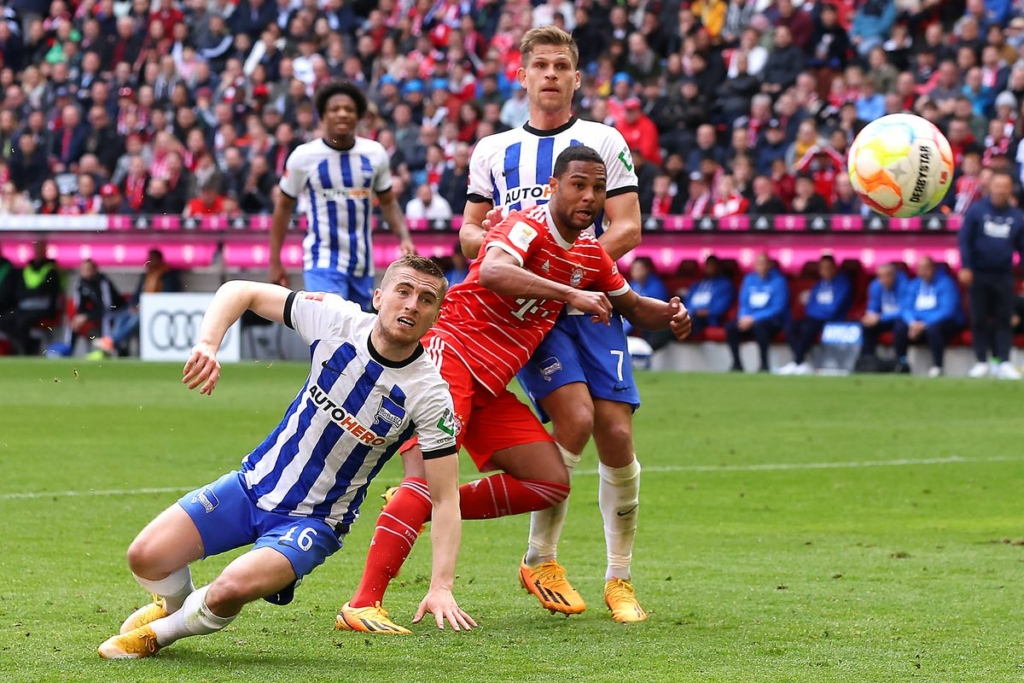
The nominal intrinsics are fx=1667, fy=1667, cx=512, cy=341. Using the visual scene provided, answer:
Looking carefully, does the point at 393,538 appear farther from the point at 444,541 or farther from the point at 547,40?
the point at 547,40

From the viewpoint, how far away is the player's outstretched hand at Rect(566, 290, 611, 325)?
18.5ft

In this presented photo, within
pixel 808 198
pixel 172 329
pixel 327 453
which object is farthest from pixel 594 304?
pixel 172 329

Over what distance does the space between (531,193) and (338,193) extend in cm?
573

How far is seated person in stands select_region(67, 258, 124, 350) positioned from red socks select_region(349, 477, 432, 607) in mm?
15596

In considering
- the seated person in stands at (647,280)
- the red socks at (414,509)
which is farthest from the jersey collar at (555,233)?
the seated person in stands at (647,280)

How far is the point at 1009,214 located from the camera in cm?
1642

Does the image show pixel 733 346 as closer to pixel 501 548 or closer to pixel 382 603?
pixel 501 548

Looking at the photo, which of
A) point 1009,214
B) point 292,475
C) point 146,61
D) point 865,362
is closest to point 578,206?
point 292,475

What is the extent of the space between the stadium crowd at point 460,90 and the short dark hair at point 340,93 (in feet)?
25.5

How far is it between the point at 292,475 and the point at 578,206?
146 centimetres

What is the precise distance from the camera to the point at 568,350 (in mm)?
6324

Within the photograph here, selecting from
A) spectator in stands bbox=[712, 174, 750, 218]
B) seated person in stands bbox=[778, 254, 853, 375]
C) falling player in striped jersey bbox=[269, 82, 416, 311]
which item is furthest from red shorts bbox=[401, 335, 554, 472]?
spectator in stands bbox=[712, 174, 750, 218]

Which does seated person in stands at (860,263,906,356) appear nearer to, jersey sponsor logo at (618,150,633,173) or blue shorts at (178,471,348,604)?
jersey sponsor logo at (618,150,633,173)

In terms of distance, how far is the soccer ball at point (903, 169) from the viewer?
24.9 ft
